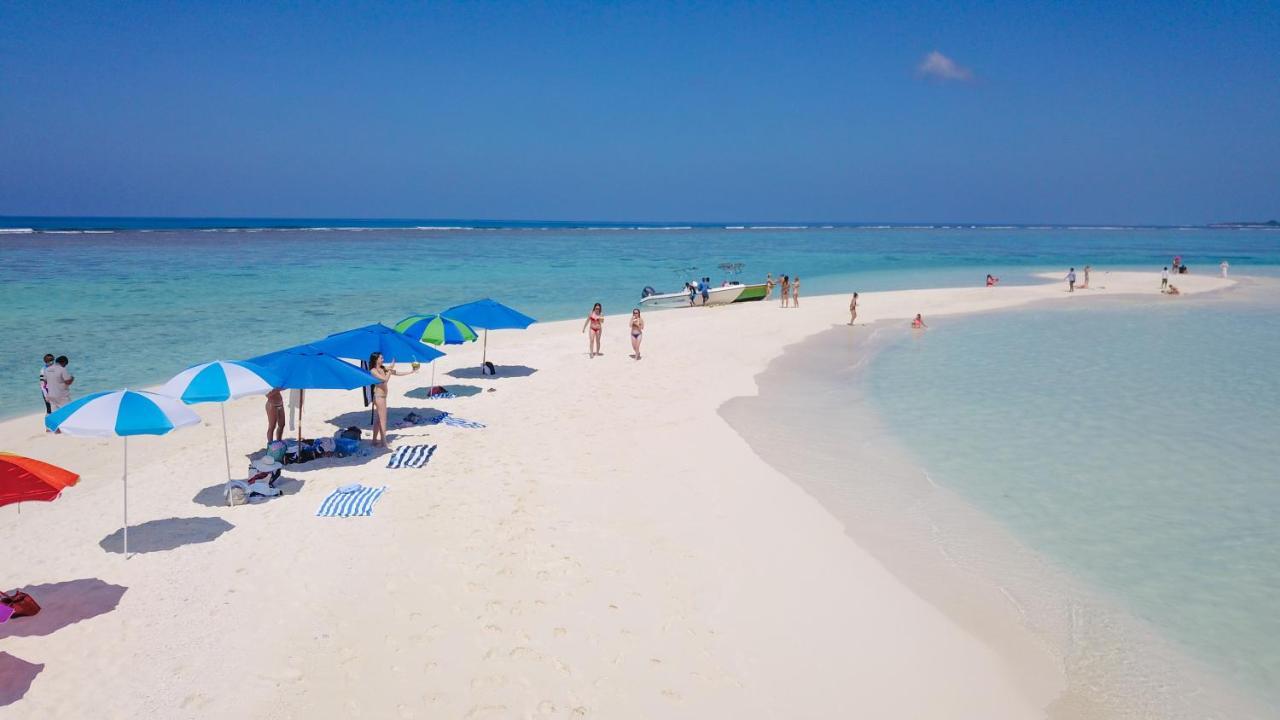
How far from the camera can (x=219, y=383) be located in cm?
918

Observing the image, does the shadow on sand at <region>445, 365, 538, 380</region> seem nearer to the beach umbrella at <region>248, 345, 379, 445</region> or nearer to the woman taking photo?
the woman taking photo

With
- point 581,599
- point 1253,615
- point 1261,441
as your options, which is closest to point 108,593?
point 581,599

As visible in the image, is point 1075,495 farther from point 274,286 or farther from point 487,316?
point 274,286

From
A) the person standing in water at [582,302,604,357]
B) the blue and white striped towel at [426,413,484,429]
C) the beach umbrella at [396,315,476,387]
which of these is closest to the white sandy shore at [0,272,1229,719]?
the blue and white striped towel at [426,413,484,429]

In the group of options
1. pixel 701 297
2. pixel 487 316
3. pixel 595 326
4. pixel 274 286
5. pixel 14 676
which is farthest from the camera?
pixel 274 286

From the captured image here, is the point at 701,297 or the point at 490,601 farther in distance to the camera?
the point at 701,297

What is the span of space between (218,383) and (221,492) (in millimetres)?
1807

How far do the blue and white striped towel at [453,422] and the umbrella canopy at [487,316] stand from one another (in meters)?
2.23

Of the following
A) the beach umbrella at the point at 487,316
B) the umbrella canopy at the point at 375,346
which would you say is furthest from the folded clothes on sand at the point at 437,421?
the beach umbrella at the point at 487,316

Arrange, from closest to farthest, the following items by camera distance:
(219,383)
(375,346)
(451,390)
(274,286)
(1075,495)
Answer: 1. (219,383)
2. (1075,495)
3. (375,346)
4. (451,390)
5. (274,286)

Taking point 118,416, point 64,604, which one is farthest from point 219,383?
point 64,604

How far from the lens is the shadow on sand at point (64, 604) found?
675 centimetres

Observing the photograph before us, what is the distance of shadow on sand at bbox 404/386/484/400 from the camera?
51.6 ft

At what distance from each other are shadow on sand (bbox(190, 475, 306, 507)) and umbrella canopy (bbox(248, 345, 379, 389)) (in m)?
1.36
